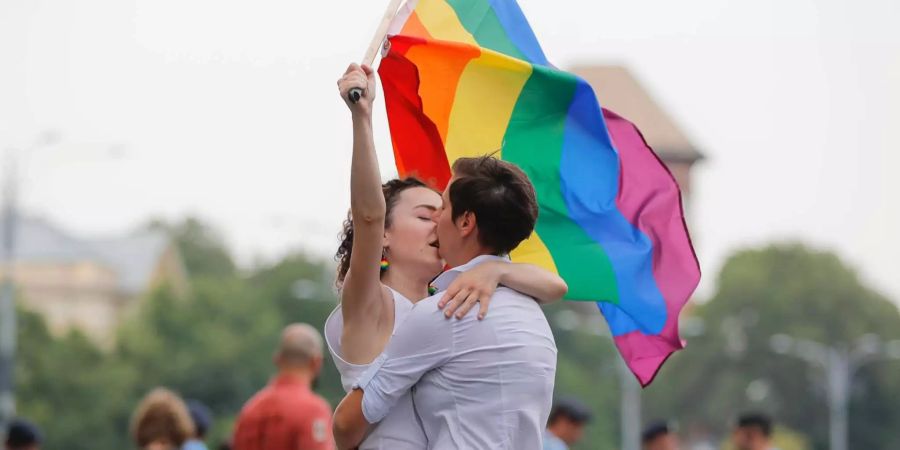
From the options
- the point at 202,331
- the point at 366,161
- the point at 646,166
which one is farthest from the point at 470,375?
the point at 202,331

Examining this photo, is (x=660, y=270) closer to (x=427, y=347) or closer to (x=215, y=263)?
(x=427, y=347)

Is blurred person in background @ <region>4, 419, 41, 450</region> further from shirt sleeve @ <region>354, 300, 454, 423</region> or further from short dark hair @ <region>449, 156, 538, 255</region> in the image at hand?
short dark hair @ <region>449, 156, 538, 255</region>

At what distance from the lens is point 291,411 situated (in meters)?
8.95

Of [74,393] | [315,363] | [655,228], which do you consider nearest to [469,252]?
[655,228]

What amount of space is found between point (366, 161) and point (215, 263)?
370 ft

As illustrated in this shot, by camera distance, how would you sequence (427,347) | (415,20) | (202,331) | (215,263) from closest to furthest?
(427,347) → (415,20) → (202,331) → (215,263)

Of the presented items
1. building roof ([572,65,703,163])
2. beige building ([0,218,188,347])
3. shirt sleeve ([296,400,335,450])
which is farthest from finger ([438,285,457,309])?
building roof ([572,65,703,163])

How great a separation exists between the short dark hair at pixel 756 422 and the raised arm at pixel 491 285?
8.53m

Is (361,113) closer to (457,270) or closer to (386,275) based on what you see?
(457,270)

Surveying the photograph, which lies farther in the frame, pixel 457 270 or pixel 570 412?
pixel 570 412

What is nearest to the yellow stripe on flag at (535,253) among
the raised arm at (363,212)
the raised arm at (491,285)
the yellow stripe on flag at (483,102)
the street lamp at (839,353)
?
the yellow stripe on flag at (483,102)

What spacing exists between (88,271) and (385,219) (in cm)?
9881

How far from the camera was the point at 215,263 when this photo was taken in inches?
4611

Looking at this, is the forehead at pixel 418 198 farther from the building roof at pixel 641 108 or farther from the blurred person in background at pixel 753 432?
the building roof at pixel 641 108
